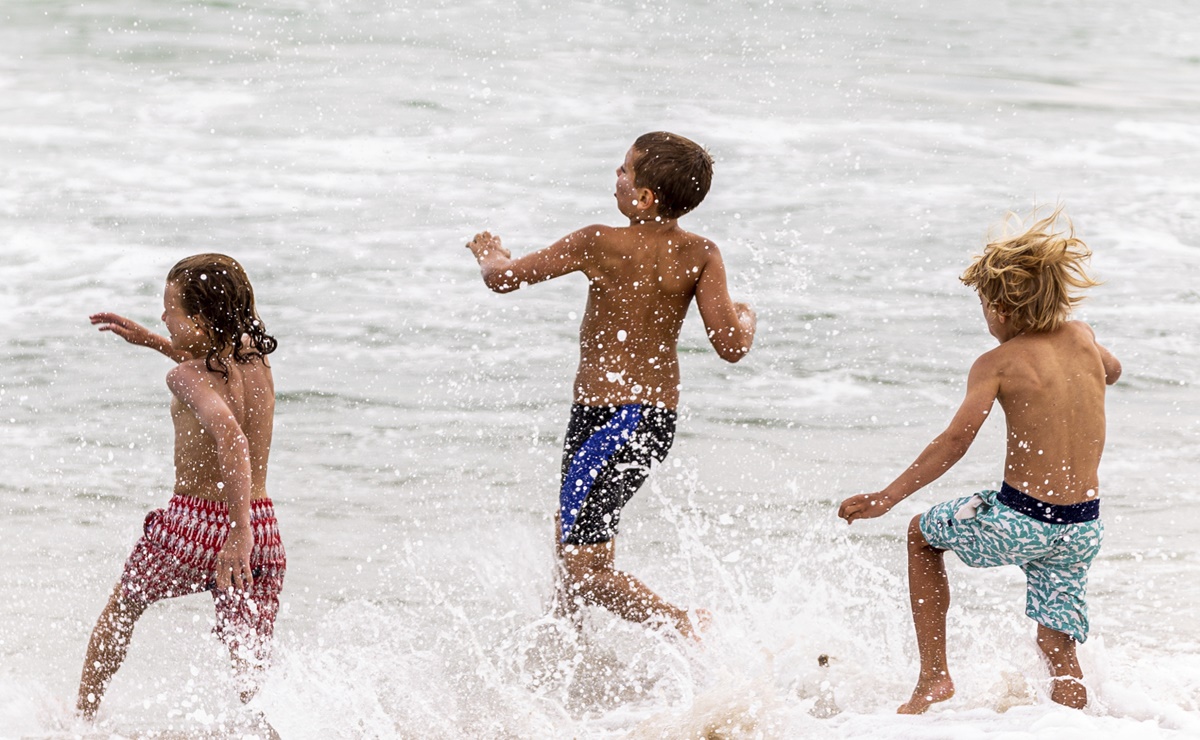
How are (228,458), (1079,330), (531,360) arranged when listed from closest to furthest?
(228,458) < (1079,330) < (531,360)

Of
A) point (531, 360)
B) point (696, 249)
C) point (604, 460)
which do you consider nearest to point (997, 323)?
point (696, 249)

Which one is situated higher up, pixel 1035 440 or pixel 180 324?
pixel 180 324

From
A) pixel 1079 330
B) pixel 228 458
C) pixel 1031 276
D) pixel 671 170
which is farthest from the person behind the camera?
pixel 671 170

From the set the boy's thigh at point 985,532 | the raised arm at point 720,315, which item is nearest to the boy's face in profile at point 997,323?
the boy's thigh at point 985,532

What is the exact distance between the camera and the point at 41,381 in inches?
301

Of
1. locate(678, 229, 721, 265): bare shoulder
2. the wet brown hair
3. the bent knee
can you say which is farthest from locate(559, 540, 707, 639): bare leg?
the wet brown hair

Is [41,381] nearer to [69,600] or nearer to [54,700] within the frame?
[69,600]

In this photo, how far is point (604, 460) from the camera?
445 cm

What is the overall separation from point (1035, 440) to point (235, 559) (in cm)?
219

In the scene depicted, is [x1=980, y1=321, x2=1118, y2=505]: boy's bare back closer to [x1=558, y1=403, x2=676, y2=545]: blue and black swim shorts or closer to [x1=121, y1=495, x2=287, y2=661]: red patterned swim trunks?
[x1=558, y1=403, x2=676, y2=545]: blue and black swim shorts

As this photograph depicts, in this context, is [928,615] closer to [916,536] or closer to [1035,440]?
[916,536]

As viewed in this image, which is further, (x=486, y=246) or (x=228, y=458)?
(x=486, y=246)

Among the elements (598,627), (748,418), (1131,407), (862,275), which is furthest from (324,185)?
(598,627)

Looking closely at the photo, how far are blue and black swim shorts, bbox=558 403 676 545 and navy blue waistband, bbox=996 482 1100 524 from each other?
1.07 metres
